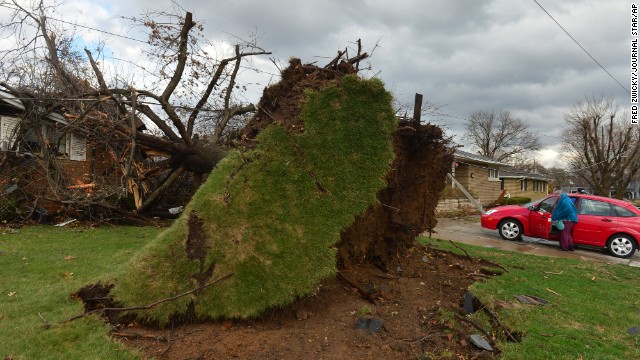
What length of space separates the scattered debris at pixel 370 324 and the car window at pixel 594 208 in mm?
10103

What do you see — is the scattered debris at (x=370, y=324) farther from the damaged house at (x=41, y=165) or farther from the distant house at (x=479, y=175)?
the distant house at (x=479, y=175)

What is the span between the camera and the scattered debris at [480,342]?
3.74m

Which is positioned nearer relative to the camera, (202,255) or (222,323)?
(222,323)

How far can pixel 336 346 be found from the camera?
358 cm

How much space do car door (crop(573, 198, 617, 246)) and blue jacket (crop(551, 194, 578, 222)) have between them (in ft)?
1.50

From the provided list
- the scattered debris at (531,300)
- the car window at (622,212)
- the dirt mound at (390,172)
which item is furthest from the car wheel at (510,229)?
the scattered debris at (531,300)

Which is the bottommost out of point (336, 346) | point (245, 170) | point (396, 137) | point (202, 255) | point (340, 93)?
point (336, 346)

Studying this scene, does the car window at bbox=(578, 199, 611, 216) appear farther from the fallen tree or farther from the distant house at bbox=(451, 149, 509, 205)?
the distant house at bbox=(451, 149, 509, 205)

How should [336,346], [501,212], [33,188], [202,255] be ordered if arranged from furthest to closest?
[501,212] < [33,188] < [202,255] < [336,346]

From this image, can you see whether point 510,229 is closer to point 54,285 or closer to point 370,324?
point 370,324

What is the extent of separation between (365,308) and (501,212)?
9995 millimetres

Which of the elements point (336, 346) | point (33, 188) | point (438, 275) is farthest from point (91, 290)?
point (33, 188)

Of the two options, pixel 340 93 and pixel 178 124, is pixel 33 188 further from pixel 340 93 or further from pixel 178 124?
pixel 340 93

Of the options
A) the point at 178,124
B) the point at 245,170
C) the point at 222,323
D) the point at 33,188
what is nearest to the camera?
the point at 222,323
